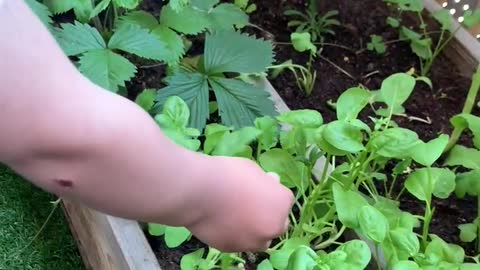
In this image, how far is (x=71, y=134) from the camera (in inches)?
22.5

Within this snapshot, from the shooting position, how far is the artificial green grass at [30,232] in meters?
1.41

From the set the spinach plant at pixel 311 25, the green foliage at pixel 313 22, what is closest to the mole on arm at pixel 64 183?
the spinach plant at pixel 311 25

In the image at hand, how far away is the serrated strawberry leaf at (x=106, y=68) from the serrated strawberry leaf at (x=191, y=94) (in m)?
0.07

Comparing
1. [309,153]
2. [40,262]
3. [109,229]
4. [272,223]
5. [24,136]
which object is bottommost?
[40,262]

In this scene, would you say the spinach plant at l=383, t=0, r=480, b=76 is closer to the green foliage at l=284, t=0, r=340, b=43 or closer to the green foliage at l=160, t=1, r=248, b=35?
the green foliage at l=284, t=0, r=340, b=43

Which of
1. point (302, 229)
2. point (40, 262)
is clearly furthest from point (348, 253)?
point (40, 262)

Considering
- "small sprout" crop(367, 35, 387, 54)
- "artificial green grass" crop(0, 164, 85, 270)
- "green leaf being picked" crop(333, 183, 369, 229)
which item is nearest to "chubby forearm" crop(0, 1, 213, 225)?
"green leaf being picked" crop(333, 183, 369, 229)

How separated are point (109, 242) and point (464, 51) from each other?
721 millimetres

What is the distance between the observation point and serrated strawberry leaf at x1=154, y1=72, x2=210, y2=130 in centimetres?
124

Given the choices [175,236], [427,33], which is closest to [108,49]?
[175,236]

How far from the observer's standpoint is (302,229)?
Result: 115 centimetres

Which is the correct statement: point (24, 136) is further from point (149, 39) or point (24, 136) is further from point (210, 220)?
point (149, 39)

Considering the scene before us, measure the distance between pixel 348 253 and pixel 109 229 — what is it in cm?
39

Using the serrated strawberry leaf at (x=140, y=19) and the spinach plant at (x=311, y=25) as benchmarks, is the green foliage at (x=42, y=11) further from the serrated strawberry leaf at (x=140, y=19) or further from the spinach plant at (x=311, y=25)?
the spinach plant at (x=311, y=25)
